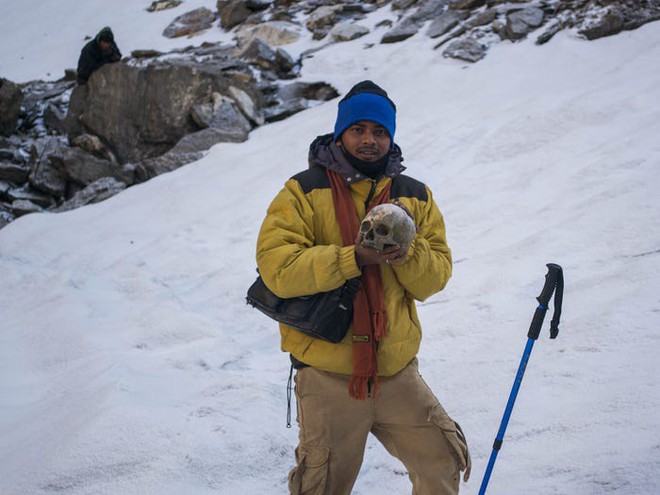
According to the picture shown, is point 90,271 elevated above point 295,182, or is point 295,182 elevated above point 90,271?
point 295,182

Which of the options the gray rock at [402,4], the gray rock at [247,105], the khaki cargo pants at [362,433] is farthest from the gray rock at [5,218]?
the gray rock at [402,4]

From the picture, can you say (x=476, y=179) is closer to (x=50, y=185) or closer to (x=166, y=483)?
(x=166, y=483)

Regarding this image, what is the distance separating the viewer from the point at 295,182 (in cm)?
239

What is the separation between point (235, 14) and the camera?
17281 millimetres

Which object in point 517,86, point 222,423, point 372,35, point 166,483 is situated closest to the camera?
point 166,483

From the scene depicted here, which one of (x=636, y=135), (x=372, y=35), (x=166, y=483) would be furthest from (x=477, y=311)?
(x=372, y=35)

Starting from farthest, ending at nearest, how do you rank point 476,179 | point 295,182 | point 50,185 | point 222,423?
1. point 50,185
2. point 476,179
3. point 222,423
4. point 295,182

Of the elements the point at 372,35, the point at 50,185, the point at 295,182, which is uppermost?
A: the point at 295,182

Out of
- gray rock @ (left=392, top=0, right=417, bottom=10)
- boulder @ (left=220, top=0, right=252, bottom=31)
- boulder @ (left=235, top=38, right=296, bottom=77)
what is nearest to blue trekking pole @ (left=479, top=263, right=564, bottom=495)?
boulder @ (left=235, top=38, right=296, bottom=77)

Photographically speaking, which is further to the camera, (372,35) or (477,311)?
(372,35)

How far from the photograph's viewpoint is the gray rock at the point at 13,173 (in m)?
11.4

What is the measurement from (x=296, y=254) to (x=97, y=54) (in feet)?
37.8

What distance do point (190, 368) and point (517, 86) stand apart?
6.90 meters

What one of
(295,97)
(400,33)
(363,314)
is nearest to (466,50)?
(400,33)
